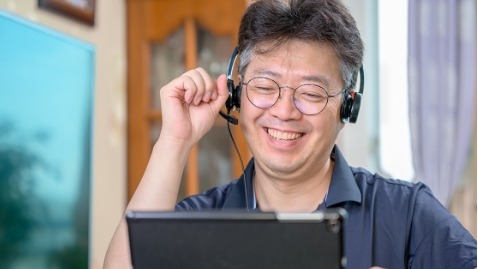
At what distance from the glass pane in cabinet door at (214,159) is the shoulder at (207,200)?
1.44 metres

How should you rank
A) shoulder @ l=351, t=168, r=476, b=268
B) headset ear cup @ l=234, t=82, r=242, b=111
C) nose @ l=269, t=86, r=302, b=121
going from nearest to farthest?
shoulder @ l=351, t=168, r=476, b=268
nose @ l=269, t=86, r=302, b=121
headset ear cup @ l=234, t=82, r=242, b=111

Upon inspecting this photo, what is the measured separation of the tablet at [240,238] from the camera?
2.45 feet

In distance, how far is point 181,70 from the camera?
10.3 ft

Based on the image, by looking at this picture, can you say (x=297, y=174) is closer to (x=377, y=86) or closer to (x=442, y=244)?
(x=442, y=244)

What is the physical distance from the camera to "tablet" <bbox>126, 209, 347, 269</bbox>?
75 centimetres

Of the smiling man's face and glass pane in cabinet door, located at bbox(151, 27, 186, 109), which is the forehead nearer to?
the smiling man's face

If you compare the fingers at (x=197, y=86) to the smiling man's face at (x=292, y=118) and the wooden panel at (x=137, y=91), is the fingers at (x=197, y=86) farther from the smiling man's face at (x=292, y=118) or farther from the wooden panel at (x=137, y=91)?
the wooden panel at (x=137, y=91)

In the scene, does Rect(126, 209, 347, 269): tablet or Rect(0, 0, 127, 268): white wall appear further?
Rect(0, 0, 127, 268): white wall

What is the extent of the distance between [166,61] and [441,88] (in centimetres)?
155

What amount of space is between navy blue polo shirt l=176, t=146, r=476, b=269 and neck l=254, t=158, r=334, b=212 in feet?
0.16

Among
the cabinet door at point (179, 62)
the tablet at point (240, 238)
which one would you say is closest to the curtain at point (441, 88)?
the cabinet door at point (179, 62)

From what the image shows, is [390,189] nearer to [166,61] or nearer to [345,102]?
[345,102]

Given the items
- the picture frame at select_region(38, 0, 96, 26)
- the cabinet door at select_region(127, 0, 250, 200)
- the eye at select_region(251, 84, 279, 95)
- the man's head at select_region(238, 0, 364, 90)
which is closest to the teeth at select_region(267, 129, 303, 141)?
the eye at select_region(251, 84, 279, 95)

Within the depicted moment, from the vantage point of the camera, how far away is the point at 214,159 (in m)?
3.09
